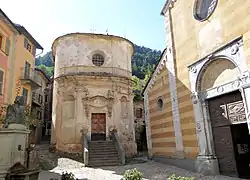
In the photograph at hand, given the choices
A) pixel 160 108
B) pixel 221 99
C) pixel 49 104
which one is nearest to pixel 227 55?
pixel 221 99


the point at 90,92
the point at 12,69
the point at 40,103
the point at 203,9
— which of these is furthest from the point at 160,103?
the point at 40,103

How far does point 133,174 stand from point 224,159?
5.06 m

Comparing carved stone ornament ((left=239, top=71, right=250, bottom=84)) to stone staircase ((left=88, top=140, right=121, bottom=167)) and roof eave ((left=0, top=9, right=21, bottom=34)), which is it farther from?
roof eave ((left=0, top=9, right=21, bottom=34))

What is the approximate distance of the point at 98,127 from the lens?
765 inches

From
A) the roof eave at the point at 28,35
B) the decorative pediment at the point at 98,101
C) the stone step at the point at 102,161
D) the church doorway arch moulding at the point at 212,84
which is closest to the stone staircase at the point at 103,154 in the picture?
the stone step at the point at 102,161

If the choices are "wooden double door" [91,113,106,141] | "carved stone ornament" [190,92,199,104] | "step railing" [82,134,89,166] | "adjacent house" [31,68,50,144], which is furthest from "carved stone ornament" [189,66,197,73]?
"adjacent house" [31,68,50,144]

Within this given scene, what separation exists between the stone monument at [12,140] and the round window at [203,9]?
928 centimetres

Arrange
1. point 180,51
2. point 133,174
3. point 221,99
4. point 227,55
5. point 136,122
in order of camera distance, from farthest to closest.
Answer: point 136,122 → point 180,51 → point 221,99 → point 227,55 → point 133,174

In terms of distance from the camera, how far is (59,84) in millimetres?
20406

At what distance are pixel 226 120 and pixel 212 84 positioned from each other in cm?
171

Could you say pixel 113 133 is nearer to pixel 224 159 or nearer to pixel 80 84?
pixel 80 84

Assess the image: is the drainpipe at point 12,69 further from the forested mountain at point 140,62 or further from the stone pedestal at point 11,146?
the forested mountain at point 140,62

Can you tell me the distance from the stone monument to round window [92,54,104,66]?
12981mm

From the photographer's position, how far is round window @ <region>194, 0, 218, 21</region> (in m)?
10.1
